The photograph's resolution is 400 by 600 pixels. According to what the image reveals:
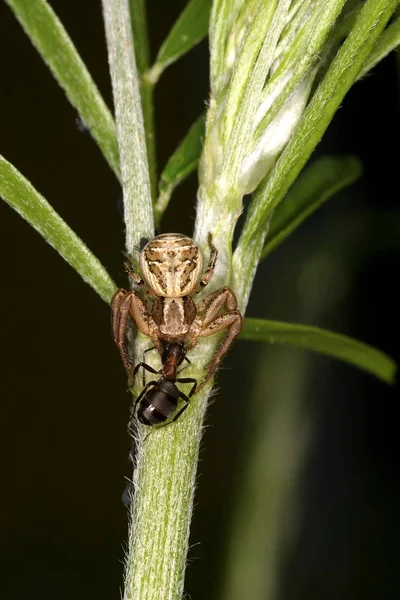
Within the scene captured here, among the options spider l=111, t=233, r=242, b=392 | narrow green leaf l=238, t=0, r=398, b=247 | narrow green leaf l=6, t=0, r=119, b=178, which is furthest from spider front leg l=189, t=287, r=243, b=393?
narrow green leaf l=6, t=0, r=119, b=178

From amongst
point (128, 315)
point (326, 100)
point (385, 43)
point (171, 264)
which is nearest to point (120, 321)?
point (128, 315)

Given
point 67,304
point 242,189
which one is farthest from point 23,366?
point 242,189

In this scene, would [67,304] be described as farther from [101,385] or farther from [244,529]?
[244,529]

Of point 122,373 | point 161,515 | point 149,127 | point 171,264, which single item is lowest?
point 161,515

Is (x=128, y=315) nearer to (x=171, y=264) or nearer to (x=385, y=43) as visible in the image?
(x=171, y=264)

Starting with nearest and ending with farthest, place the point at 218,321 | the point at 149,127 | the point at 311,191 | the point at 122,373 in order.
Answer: the point at 218,321, the point at 149,127, the point at 311,191, the point at 122,373

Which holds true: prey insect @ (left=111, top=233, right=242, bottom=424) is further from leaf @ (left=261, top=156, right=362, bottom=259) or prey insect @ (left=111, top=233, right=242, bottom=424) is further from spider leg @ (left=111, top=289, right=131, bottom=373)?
leaf @ (left=261, top=156, right=362, bottom=259)

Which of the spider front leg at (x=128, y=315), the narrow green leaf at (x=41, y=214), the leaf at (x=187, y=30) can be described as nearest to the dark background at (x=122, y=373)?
the leaf at (x=187, y=30)
